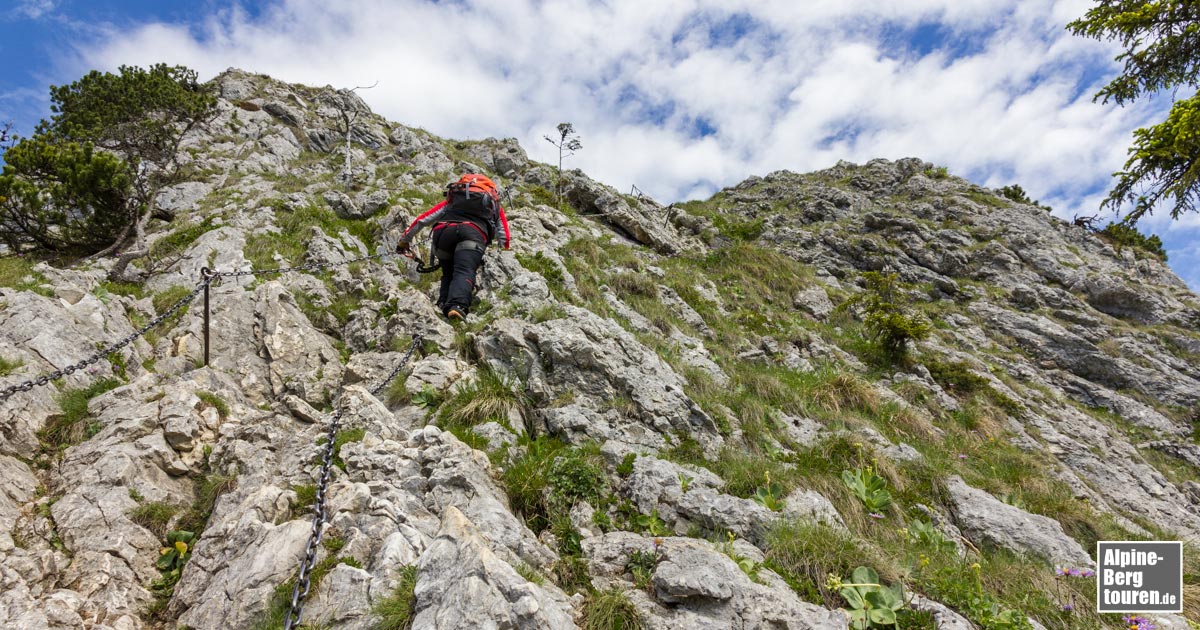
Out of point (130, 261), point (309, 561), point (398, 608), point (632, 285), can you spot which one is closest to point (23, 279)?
point (130, 261)

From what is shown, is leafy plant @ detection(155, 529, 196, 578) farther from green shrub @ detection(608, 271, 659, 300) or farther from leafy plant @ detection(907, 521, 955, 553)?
green shrub @ detection(608, 271, 659, 300)

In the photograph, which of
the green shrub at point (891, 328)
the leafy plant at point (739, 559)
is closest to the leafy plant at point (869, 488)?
the leafy plant at point (739, 559)

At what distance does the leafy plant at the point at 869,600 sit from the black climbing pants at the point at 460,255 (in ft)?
20.9

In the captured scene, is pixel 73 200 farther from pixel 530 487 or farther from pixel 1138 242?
pixel 1138 242

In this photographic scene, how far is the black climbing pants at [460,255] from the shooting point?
308 inches

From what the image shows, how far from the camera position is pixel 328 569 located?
326 cm

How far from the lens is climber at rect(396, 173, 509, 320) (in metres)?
7.87

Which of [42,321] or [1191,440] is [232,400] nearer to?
[42,321]

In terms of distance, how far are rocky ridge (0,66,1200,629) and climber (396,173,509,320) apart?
23.7 inches

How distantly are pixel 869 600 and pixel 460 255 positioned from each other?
7022mm

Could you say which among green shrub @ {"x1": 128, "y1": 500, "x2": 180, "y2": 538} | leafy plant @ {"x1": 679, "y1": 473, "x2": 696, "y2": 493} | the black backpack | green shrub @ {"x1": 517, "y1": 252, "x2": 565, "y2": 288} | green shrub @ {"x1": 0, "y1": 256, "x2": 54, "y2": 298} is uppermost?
green shrub @ {"x1": 517, "y1": 252, "x2": 565, "y2": 288}

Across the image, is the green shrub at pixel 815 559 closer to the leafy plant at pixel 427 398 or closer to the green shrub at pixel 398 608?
the green shrub at pixel 398 608

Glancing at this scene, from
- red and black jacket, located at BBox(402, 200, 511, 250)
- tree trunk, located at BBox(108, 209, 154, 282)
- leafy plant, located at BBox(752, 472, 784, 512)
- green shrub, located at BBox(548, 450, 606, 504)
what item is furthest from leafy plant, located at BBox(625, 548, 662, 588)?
tree trunk, located at BBox(108, 209, 154, 282)

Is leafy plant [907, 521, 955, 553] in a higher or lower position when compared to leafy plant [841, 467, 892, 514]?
lower
